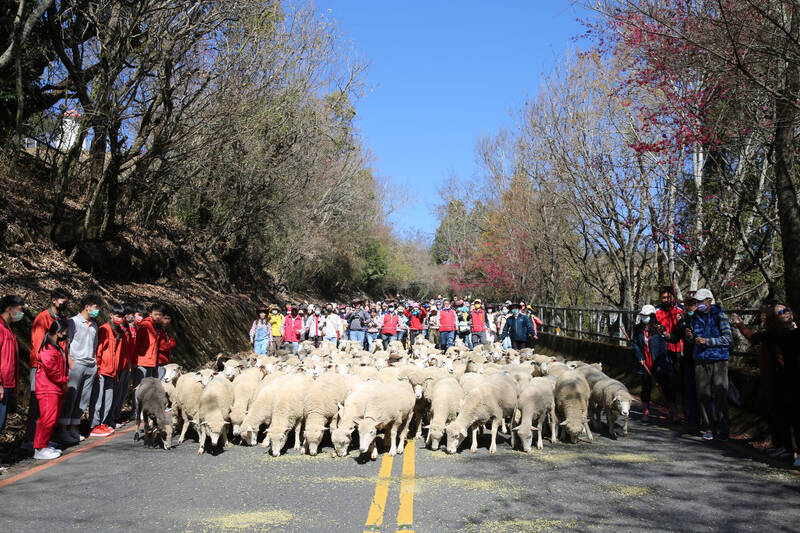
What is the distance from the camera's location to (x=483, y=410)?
8.54 metres

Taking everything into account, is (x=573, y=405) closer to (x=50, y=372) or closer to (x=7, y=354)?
(x=50, y=372)

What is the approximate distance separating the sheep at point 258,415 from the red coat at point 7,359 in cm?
275

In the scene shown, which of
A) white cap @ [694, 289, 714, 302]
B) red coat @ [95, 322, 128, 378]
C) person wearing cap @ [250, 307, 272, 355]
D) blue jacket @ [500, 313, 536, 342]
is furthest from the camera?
blue jacket @ [500, 313, 536, 342]

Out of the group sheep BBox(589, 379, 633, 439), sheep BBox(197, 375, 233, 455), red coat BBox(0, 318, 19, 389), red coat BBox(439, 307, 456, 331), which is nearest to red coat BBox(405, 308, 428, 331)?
red coat BBox(439, 307, 456, 331)

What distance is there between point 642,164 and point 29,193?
1659 centimetres

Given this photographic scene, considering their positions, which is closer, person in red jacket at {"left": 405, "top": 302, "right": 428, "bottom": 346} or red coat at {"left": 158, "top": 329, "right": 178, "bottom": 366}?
red coat at {"left": 158, "top": 329, "right": 178, "bottom": 366}

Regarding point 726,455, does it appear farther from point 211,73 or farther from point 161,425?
point 211,73

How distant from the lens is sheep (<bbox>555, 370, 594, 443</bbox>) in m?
8.77

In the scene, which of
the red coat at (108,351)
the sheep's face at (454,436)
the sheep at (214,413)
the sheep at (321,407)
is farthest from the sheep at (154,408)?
the sheep's face at (454,436)

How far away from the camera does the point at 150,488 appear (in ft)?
20.9

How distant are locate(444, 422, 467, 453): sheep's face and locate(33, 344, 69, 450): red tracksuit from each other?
481 cm

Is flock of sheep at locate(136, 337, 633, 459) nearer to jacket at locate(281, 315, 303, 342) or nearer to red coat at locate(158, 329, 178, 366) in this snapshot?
red coat at locate(158, 329, 178, 366)

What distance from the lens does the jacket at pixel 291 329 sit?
17.9 meters

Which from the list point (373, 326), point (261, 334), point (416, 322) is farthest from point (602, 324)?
point (261, 334)
